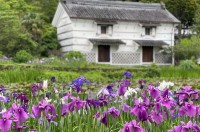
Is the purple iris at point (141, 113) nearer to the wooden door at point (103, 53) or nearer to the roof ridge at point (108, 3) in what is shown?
the wooden door at point (103, 53)

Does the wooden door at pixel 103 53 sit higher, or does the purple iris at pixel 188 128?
the wooden door at pixel 103 53

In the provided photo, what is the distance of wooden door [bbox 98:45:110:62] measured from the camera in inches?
1099

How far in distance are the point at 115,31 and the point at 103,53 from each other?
1.73 metres

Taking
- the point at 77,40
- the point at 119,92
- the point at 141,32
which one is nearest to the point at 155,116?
the point at 119,92

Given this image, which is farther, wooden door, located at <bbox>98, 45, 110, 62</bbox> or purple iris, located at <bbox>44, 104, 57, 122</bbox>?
→ wooden door, located at <bbox>98, 45, 110, 62</bbox>

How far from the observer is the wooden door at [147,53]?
95.3 ft

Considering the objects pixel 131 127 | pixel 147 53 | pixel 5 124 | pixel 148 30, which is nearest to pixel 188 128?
pixel 131 127

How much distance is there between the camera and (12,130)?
10.1 feet

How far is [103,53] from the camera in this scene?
27938mm

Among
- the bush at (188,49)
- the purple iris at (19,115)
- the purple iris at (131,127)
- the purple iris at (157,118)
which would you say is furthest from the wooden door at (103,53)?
the purple iris at (131,127)

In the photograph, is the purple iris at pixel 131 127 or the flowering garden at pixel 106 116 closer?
the purple iris at pixel 131 127

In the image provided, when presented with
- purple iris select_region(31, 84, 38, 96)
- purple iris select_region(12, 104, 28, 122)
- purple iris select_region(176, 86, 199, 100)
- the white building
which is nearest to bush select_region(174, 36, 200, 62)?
the white building

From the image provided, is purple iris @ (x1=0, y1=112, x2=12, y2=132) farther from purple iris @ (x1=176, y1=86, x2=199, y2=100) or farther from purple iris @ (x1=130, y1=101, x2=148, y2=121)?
purple iris @ (x1=176, y1=86, x2=199, y2=100)

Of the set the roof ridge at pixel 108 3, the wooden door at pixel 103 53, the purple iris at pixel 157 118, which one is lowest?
the purple iris at pixel 157 118
